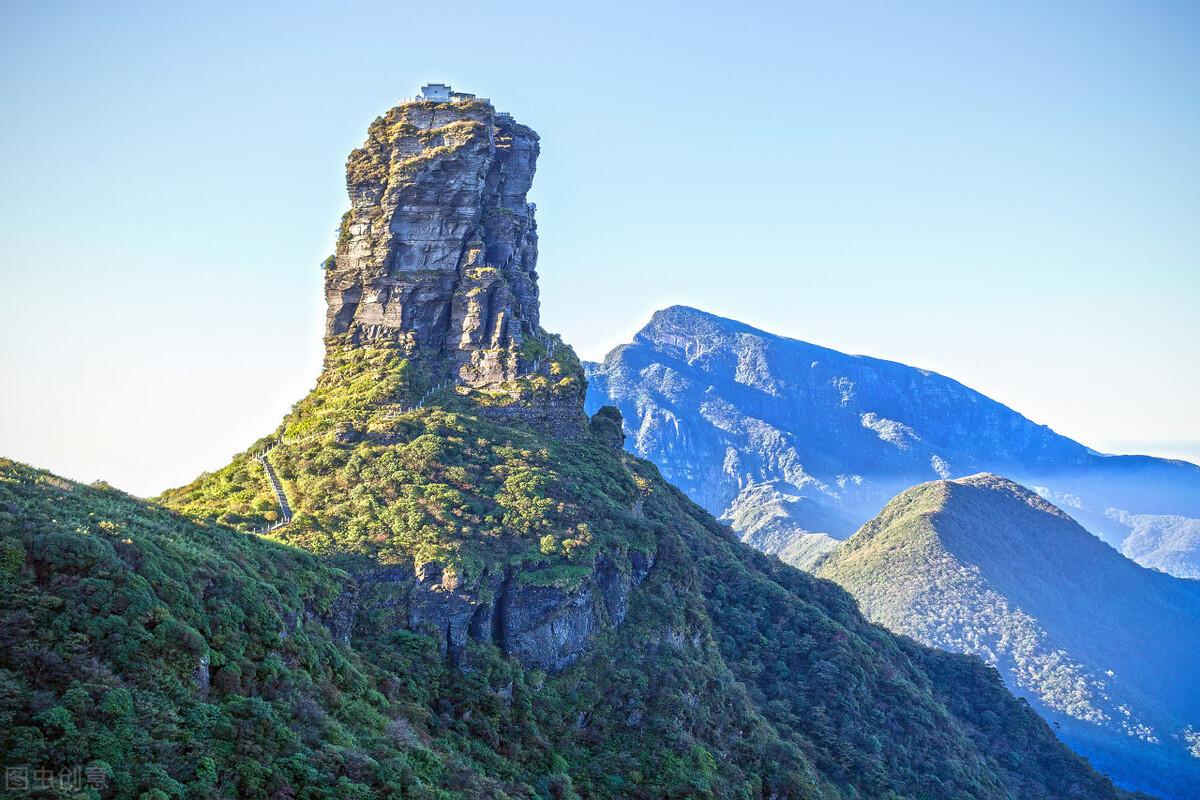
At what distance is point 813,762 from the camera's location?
216 ft

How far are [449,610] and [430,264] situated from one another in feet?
118

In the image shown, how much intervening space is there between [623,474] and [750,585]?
770 inches

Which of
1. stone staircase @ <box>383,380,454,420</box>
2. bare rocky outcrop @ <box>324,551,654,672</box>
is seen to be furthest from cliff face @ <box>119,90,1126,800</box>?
stone staircase @ <box>383,380,454,420</box>

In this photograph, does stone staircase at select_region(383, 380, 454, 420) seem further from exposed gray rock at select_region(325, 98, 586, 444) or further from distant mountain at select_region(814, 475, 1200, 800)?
distant mountain at select_region(814, 475, 1200, 800)

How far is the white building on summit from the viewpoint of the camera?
81938 mm

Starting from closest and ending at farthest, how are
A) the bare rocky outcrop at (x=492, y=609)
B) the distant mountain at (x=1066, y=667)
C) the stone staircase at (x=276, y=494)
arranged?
the bare rocky outcrop at (x=492, y=609), the stone staircase at (x=276, y=494), the distant mountain at (x=1066, y=667)

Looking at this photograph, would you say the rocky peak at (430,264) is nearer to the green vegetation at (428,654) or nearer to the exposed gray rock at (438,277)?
the exposed gray rock at (438,277)

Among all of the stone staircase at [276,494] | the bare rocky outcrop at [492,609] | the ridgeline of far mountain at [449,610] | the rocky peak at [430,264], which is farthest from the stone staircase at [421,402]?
the bare rocky outcrop at [492,609]

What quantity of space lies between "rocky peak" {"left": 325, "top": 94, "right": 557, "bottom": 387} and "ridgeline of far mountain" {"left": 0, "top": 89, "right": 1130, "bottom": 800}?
0.84 ft

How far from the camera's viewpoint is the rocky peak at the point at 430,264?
252 feet

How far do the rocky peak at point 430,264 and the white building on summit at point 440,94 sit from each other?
123 cm

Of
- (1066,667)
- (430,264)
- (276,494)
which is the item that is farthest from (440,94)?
(1066,667)

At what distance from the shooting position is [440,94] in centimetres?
8244

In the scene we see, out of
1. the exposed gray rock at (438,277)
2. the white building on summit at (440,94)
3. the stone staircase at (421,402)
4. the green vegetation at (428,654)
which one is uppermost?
the white building on summit at (440,94)
